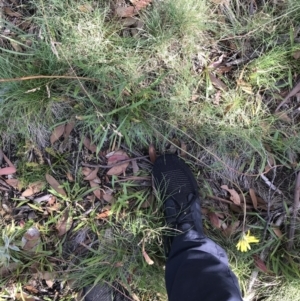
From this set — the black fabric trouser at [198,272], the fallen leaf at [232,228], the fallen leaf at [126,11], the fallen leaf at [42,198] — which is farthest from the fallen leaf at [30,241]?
the fallen leaf at [126,11]

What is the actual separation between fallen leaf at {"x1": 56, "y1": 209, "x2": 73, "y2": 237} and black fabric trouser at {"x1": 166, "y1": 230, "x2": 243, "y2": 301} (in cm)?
57

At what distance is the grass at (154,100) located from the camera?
196 centimetres

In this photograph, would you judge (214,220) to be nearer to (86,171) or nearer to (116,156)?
(116,156)

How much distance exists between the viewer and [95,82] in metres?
1.99

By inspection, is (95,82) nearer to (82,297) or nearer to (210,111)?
(210,111)

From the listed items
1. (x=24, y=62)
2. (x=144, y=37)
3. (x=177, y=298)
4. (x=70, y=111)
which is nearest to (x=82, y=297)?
(x=177, y=298)

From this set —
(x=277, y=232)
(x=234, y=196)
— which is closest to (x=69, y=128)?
(x=234, y=196)

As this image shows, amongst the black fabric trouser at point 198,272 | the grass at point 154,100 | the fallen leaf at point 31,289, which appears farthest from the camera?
the fallen leaf at point 31,289

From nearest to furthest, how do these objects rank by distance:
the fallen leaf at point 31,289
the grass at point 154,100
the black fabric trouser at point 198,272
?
the black fabric trouser at point 198,272, the grass at point 154,100, the fallen leaf at point 31,289

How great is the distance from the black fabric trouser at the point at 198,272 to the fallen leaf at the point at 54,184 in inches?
25.3

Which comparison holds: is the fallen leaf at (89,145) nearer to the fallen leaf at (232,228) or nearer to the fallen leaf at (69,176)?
the fallen leaf at (69,176)

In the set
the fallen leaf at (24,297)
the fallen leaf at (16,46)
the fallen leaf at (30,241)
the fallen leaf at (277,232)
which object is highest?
the fallen leaf at (16,46)

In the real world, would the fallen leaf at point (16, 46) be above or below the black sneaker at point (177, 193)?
above

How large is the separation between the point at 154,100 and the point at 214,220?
2.32 feet
